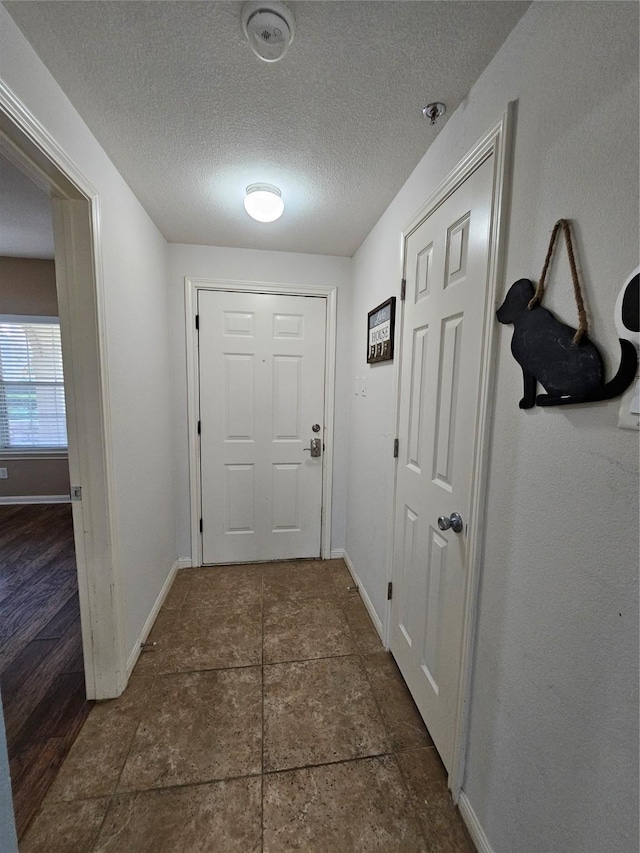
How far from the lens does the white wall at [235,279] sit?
91.8 inches

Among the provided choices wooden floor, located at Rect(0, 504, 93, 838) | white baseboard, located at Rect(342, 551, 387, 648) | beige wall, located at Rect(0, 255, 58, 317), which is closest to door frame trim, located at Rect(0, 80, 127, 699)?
wooden floor, located at Rect(0, 504, 93, 838)

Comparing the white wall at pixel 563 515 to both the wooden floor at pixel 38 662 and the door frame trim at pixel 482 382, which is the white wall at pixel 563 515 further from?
the wooden floor at pixel 38 662

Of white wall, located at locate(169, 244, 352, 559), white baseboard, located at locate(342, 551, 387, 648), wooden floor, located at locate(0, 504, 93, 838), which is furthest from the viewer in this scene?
white wall, located at locate(169, 244, 352, 559)

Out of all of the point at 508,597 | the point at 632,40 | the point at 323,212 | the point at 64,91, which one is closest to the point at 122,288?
the point at 64,91

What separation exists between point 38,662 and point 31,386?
314 centimetres

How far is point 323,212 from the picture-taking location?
1.87 meters

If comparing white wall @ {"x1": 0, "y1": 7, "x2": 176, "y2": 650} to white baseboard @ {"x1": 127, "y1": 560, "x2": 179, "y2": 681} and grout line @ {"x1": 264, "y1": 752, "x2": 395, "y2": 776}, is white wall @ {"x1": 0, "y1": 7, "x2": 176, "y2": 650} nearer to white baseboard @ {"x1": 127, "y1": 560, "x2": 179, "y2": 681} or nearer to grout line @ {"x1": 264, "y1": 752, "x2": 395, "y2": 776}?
white baseboard @ {"x1": 127, "y1": 560, "x2": 179, "y2": 681}

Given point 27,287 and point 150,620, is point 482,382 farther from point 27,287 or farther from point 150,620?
point 27,287

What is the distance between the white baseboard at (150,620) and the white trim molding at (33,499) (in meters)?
2.22

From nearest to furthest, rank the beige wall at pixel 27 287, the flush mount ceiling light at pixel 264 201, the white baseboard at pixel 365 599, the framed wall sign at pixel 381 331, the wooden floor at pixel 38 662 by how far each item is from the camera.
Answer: the wooden floor at pixel 38 662, the flush mount ceiling light at pixel 264 201, the framed wall sign at pixel 381 331, the white baseboard at pixel 365 599, the beige wall at pixel 27 287

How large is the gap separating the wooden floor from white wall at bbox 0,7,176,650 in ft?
1.11

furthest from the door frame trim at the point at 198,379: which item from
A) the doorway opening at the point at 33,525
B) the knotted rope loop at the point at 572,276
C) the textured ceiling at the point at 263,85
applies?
the knotted rope loop at the point at 572,276

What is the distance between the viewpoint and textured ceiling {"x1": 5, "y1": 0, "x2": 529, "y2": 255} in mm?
874

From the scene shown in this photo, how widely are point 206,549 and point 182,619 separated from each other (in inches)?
24.3
